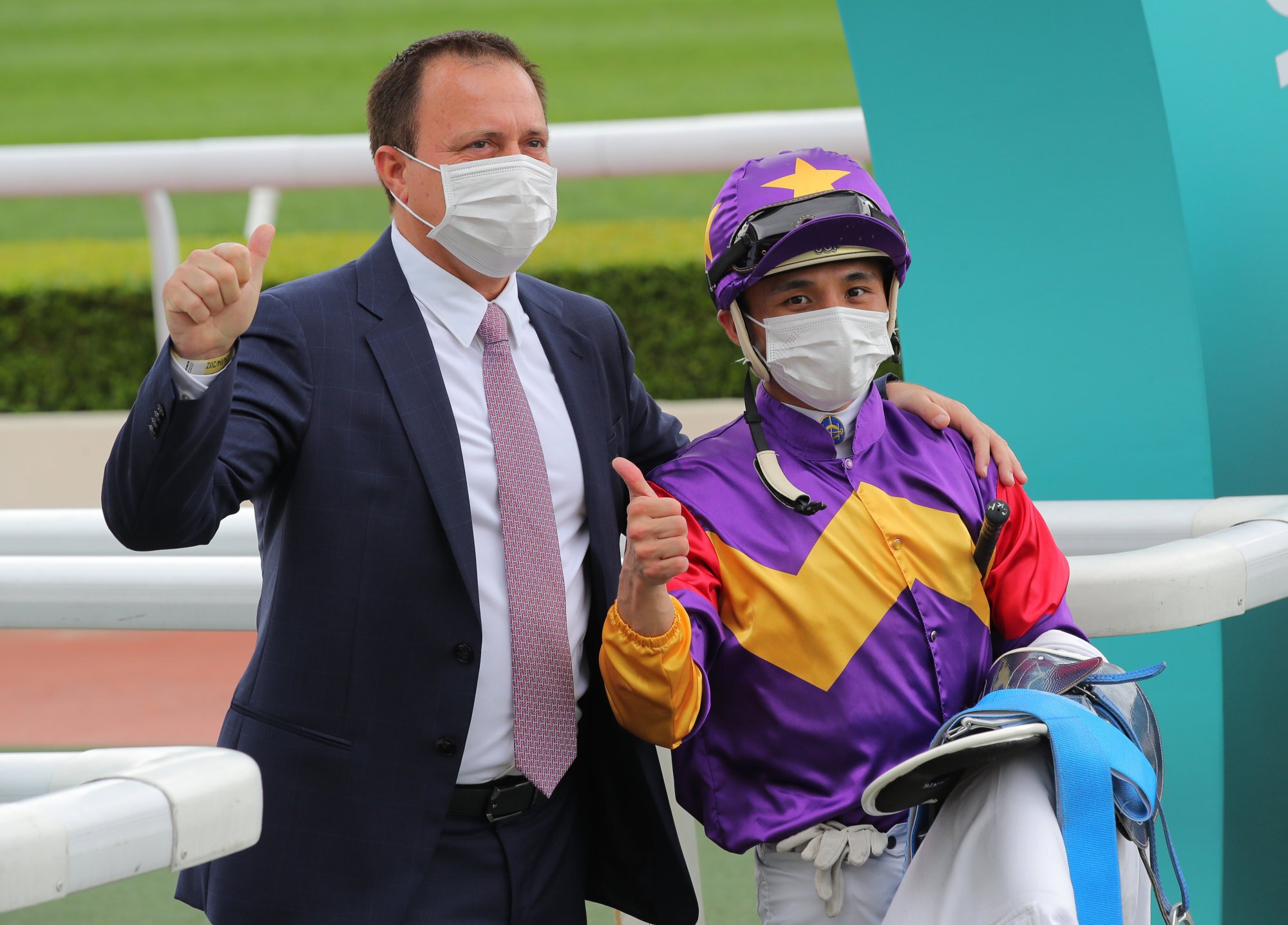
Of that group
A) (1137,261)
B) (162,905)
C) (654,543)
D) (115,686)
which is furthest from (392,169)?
(115,686)

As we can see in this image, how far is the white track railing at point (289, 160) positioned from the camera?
493cm

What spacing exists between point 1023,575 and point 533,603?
0.64 metres

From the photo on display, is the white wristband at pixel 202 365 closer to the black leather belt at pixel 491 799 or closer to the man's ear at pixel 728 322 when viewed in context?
the black leather belt at pixel 491 799

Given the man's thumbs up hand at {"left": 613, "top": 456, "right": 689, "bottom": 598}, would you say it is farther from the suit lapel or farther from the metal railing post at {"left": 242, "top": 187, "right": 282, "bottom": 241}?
the metal railing post at {"left": 242, "top": 187, "right": 282, "bottom": 241}

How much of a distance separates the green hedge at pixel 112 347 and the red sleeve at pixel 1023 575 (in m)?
4.93

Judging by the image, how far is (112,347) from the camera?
6.98 m

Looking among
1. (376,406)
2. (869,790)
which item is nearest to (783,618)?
(869,790)

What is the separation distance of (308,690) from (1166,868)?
1.42 metres

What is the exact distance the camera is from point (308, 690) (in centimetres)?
184

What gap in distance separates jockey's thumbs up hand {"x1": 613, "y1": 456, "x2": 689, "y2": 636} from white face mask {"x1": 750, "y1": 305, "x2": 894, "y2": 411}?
0.36 metres

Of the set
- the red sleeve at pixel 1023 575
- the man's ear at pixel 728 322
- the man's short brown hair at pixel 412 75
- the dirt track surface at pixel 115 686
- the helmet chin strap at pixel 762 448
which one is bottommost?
the dirt track surface at pixel 115 686

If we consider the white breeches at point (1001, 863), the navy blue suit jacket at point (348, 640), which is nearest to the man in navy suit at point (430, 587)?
the navy blue suit jacket at point (348, 640)

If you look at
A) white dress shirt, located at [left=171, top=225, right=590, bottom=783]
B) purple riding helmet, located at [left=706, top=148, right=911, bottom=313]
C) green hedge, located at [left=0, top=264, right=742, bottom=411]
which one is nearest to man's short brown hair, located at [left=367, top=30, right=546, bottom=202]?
white dress shirt, located at [left=171, top=225, right=590, bottom=783]

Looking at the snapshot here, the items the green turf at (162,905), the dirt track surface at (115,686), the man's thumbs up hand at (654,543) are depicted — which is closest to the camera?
the man's thumbs up hand at (654,543)
